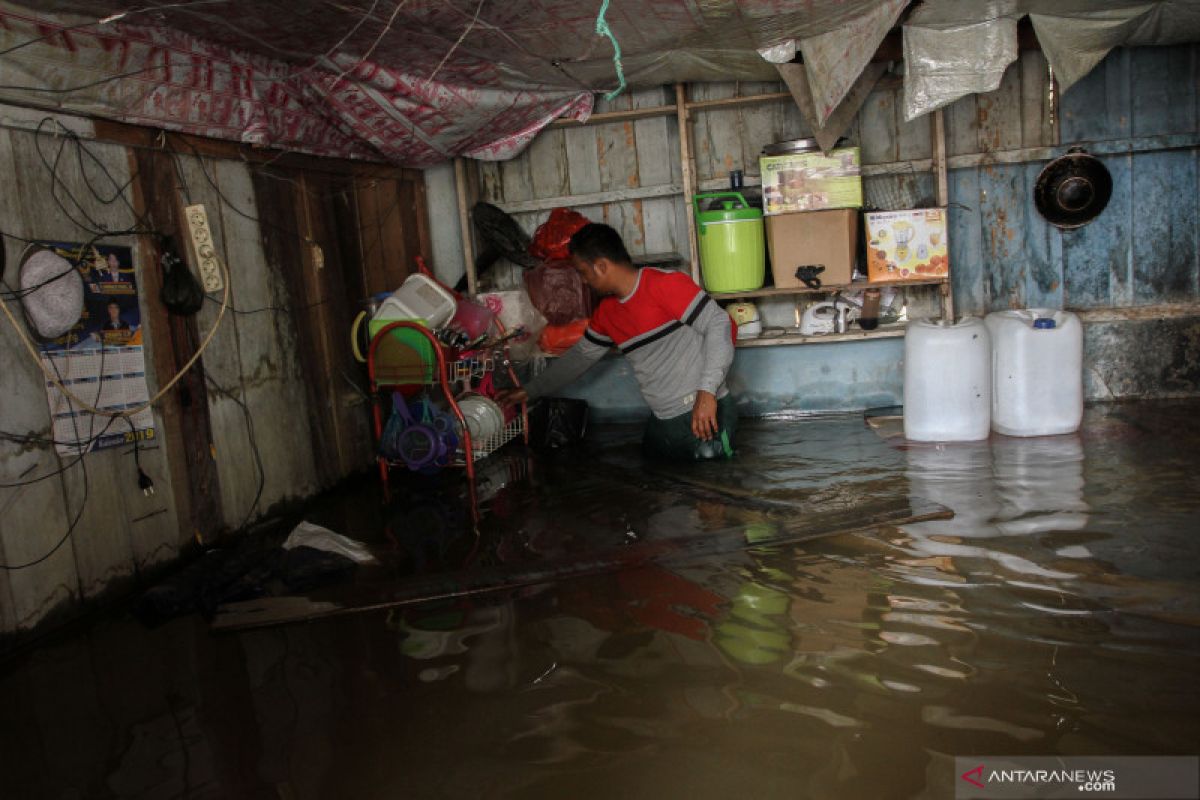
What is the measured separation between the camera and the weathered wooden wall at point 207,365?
11.4 ft

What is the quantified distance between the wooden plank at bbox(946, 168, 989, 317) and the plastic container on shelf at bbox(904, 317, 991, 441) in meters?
1.24

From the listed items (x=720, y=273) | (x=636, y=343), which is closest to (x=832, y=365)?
(x=720, y=273)

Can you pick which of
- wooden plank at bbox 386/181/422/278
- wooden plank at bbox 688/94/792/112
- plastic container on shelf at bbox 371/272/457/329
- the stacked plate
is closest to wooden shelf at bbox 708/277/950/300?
wooden plank at bbox 688/94/792/112

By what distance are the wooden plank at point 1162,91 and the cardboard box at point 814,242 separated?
2.08 metres

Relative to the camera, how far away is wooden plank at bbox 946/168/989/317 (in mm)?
6430

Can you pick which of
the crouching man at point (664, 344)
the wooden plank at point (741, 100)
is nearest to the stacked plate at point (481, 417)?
the crouching man at point (664, 344)

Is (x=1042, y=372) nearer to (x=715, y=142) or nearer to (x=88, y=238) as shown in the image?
(x=715, y=142)

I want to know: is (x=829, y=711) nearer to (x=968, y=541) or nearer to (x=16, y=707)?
(x=968, y=541)

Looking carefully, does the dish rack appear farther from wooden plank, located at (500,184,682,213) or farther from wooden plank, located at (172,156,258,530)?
wooden plank, located at (500,184,682,213)

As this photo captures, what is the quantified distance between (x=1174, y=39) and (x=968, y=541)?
4.26 meters

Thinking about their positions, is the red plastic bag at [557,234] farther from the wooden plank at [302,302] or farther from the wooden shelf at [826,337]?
the wooden plank at [302,302]

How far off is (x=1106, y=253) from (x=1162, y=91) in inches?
43.3

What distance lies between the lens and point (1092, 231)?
20.8 ft

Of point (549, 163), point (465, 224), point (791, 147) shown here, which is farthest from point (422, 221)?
point (791, 147)
